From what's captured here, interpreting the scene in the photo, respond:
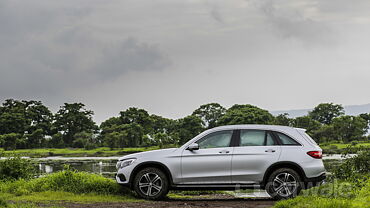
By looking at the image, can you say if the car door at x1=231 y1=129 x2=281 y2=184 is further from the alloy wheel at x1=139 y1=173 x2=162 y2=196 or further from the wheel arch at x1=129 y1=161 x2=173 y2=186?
the alloy wheel at x1=139 y1=173 x2=162 y2=196

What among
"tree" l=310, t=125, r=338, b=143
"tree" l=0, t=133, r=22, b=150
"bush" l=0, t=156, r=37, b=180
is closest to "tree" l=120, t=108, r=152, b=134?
"tree" l=0, t=133, r=22, b=150

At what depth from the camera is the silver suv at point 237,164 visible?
1242cm

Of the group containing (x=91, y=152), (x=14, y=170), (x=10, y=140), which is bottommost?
(x=14, y=170)

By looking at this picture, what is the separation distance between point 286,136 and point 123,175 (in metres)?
4.08

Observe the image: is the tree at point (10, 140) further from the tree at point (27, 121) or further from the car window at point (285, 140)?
the car window at point (285, 140)

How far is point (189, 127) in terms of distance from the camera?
103562mm

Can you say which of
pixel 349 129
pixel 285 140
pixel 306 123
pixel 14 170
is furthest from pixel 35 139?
pixel 285 140

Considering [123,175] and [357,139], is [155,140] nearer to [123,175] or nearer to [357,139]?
[357,139]

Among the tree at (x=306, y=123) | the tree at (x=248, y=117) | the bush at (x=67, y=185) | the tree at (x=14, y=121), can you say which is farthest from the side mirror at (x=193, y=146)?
the tree at (x=14, y=121)

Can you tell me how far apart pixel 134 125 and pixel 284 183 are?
88.7 metres

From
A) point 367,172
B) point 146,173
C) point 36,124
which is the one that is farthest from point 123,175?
point 36,124

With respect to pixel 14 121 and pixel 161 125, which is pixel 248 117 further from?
pixel 14 121

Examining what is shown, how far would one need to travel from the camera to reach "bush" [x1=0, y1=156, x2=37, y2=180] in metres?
15.6

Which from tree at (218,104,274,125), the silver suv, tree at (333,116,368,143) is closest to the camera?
the silver suv
